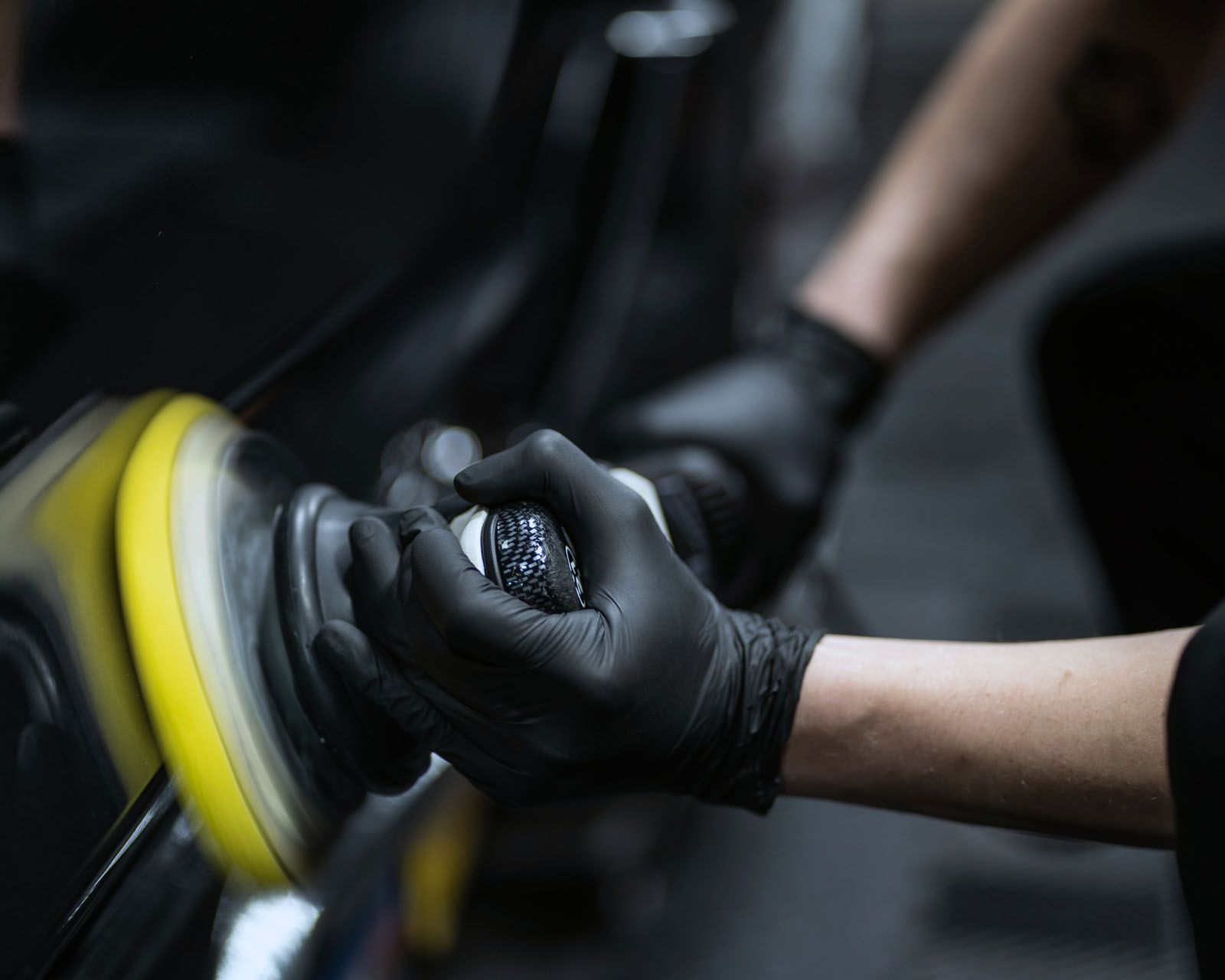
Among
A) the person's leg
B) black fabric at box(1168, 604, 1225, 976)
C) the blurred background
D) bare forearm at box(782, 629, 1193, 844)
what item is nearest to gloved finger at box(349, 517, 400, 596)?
the blurred background

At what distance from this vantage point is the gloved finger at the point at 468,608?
0.52 m

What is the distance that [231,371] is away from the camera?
2.18 feet

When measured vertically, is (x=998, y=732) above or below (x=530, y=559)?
below

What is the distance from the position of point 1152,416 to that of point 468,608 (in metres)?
0.93

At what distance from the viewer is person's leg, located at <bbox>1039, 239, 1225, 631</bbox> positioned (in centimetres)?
113

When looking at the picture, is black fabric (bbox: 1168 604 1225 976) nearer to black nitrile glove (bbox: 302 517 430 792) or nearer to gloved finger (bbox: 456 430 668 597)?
gloved finger (bbox: 456 430 668 597)

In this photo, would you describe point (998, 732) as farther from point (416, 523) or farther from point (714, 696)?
point (416, 523)

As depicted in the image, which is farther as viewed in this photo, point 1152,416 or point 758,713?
point 1152,416

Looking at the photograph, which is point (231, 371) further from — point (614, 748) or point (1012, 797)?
point (1012, 797)

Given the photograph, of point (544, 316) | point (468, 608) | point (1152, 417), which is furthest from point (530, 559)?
point (1152, 417)

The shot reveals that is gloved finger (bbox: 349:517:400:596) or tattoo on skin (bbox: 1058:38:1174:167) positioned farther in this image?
tattoo on skin (bbox: 1058:38:1174:167)

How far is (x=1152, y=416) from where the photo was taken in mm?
1178

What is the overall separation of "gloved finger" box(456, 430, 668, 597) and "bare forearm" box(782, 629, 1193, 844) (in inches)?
7.0

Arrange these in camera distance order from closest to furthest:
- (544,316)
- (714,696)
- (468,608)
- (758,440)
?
(468,608) < (714,696) < (758,440) < (544,316)
